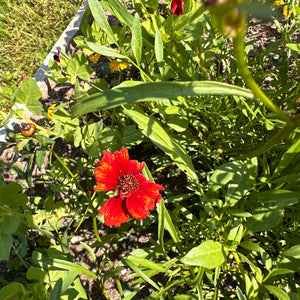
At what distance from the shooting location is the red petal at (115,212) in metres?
0.76

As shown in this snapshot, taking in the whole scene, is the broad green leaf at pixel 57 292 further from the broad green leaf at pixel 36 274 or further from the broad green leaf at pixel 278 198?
the broad green leaf at pixel 278 198

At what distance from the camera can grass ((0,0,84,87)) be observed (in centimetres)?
175

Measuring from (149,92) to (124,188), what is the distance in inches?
17.8

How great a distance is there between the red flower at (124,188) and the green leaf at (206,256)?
0.15 metres

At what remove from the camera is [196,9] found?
0.89 meters

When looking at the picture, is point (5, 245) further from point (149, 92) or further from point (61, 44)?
point (61, 44)

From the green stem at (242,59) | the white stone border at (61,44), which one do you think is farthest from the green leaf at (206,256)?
the white stone border at (61,44)

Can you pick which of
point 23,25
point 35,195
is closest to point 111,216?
point 35,195

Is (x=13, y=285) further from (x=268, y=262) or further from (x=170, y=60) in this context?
(x=170, y=60)

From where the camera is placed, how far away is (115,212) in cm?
77

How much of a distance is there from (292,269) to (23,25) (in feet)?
6.57

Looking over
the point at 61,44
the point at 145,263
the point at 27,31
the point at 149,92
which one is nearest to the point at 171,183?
the point at 145,263

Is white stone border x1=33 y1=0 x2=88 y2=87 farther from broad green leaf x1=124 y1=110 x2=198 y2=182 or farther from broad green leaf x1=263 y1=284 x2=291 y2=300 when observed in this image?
broad green leaf x1=263 y1=284 x2=291 y2=300

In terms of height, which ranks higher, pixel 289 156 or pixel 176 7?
pixel 176 7
